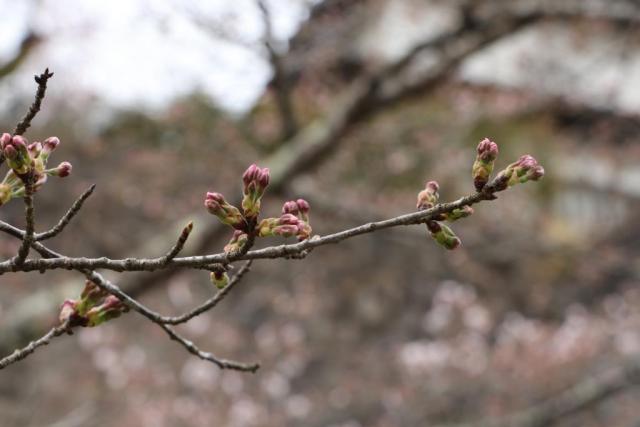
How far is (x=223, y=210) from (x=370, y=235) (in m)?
7.46

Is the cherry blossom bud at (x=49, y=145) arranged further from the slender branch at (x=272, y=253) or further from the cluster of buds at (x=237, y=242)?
the cluster of buds at (x=237, y=242)

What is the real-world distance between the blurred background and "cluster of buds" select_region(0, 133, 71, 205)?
304 cm

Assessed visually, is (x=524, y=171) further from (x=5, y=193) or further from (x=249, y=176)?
(x=5, y=193)

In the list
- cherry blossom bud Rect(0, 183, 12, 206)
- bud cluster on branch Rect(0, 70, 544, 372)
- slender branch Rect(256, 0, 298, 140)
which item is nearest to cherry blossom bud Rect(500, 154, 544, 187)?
bud cluster on branch Rect(0, 70, 544, 372)

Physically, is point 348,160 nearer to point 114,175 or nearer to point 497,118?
point 497,118

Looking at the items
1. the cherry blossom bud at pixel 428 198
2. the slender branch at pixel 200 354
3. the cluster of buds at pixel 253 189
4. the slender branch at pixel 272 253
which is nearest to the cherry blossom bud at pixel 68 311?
the slender branch at pixel 200 354

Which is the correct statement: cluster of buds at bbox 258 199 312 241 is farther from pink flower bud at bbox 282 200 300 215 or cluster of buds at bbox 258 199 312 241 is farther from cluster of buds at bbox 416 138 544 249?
cluster of buds at bbox 416 138 544 249

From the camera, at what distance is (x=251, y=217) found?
941 mm

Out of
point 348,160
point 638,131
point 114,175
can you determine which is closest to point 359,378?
point 348,160

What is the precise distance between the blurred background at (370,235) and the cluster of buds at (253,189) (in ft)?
10.1

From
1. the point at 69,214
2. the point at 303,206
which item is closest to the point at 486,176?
the point at 303,206

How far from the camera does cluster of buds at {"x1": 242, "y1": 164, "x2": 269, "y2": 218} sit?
94cm

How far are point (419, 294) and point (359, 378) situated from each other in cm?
187

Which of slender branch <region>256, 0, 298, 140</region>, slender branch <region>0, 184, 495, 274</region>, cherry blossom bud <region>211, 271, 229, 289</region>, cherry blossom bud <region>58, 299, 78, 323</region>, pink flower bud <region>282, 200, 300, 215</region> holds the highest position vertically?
slender branch <region>256, 0, 298, 140</region>
